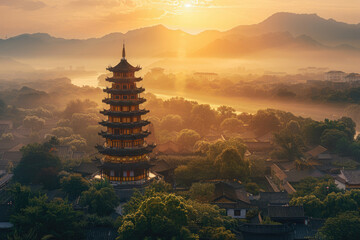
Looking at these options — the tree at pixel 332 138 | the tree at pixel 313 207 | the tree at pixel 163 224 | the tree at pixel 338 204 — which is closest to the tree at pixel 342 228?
the tree at pixel 338 204

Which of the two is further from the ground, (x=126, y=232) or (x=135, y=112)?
(x=135, y=112)

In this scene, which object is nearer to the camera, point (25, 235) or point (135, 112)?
point (25, 235)

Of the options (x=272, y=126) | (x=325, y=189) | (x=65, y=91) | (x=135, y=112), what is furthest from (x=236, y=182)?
(x=65, y=91)

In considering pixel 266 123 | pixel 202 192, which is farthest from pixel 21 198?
pixel 266 123

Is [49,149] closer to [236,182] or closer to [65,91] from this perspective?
[236,182]

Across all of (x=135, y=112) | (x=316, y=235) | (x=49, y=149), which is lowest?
(x=316, y=235)

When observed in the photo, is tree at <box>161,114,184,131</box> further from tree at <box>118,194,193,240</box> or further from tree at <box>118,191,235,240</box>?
tree at <box>118,194,193,240</box>

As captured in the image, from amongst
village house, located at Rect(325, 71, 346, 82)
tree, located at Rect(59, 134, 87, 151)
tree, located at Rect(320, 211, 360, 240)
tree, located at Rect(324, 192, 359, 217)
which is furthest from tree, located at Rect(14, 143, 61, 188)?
village house, located at Rect(325, 71, 346, 82)
